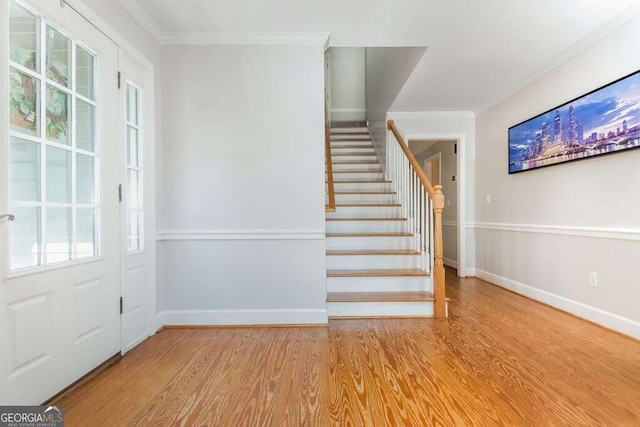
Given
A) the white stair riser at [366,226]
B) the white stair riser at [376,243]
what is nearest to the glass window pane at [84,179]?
the white stair riser at [376,243]

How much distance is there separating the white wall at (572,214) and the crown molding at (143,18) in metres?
3.53

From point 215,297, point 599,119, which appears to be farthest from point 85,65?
point 599,119

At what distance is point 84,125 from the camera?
1947 millimetres

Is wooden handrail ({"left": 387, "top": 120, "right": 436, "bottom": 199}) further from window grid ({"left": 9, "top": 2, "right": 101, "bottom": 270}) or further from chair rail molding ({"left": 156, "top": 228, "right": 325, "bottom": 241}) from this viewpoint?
window grid ({"left": 9, "top": 2, "right": 101, "bottom": 270})

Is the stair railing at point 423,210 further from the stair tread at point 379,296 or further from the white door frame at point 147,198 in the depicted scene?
the white door frame at point 147,198

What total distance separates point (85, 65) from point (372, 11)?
1908 millimetres

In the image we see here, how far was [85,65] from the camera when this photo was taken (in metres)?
1.96

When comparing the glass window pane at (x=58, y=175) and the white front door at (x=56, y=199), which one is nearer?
the white front door at (x=56, y=199)

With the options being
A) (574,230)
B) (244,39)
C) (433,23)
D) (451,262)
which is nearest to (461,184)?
(451,262)

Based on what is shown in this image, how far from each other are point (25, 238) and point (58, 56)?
0.96 meters

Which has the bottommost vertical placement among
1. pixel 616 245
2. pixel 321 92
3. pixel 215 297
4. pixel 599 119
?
pixel 215 297

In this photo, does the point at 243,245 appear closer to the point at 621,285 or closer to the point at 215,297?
the point at 215,297

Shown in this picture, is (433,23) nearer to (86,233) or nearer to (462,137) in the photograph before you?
(462,137)

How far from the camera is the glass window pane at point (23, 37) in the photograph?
149cm
